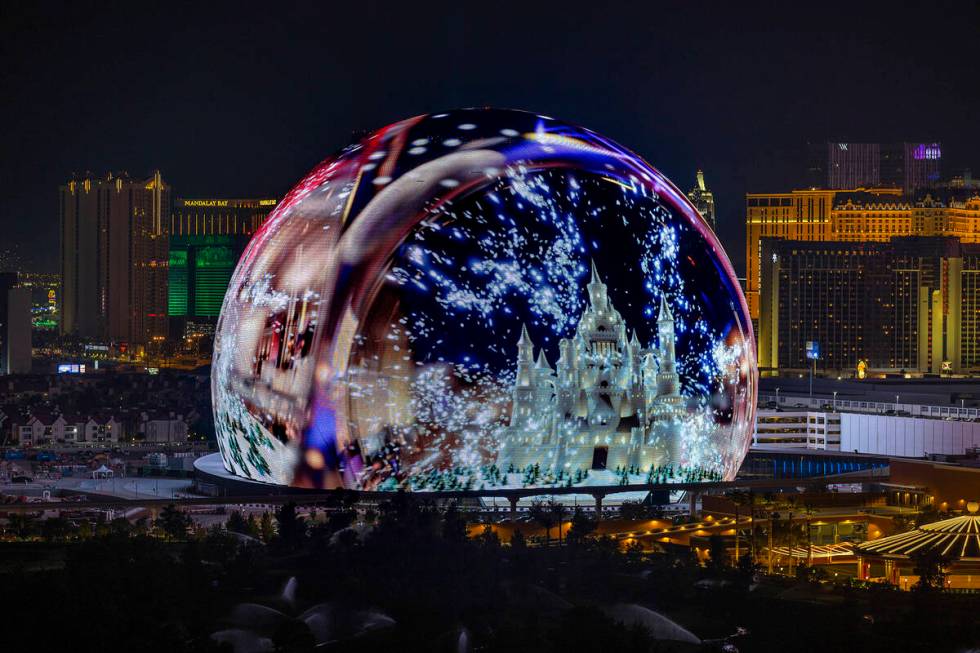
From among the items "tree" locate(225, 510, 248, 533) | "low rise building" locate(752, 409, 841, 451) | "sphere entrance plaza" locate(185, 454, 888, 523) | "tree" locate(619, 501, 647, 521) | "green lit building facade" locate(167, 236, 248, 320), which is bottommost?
"tree" locate(225, 510, 248, 533)

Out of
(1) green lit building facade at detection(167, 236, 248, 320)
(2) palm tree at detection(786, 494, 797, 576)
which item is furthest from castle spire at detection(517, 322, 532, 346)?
(1) green lit building facade at detection(167, 236, 248, 320)

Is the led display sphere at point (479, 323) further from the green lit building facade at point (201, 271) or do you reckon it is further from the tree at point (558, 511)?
the green lit building facade at point (201, 271)

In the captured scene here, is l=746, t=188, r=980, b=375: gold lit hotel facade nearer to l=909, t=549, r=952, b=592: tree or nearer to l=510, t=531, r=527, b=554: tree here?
l=909, t=549, r=952, b=592: tree

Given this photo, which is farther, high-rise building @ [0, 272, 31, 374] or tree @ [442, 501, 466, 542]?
high-rise building @ [0, 272, 31, 374]

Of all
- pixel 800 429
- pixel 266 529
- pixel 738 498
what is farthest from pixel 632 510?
pixel 800 429

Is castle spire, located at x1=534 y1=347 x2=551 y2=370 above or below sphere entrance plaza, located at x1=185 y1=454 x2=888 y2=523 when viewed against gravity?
above

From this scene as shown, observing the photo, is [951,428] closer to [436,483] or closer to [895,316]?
[436,483]

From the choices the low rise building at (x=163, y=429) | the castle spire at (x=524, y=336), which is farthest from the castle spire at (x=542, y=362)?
the low rise building at (x=163, y=429)
